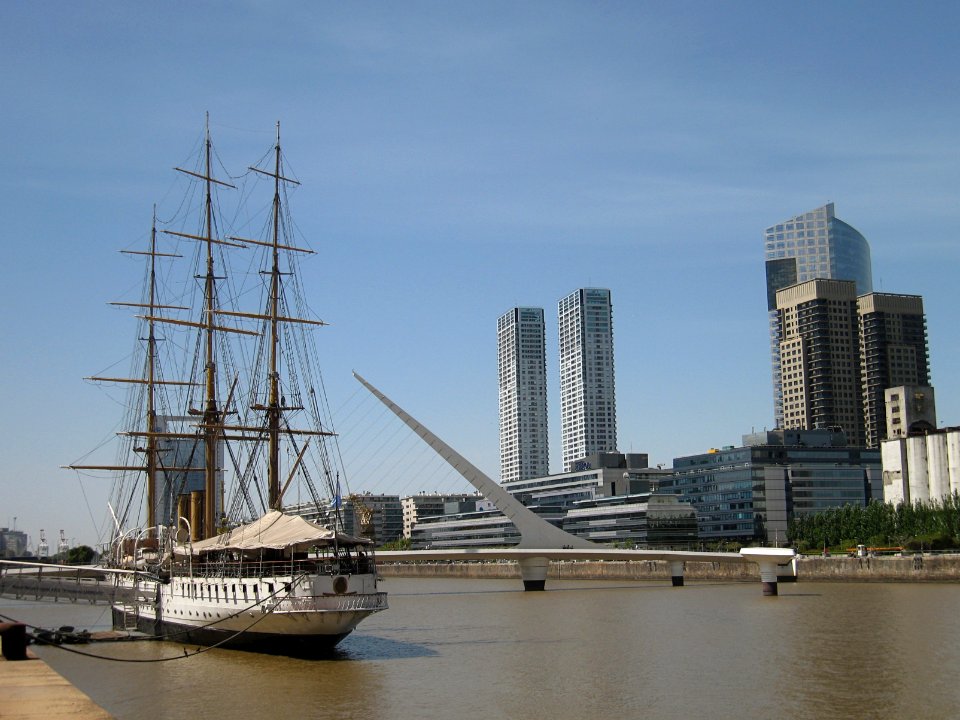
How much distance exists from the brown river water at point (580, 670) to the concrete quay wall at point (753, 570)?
23.1m

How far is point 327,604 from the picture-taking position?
37219mm

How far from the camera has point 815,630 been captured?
4566 cm

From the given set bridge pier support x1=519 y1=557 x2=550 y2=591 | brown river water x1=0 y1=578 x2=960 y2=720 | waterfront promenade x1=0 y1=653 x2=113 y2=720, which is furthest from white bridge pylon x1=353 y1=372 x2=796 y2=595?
waterfront promenade x1=0 y1=653 x2=113 y2=720

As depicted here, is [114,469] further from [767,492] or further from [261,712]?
[767,492]

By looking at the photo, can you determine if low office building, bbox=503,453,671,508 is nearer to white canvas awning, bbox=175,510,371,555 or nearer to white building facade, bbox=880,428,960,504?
white building facade, bbox=880,428,960,504

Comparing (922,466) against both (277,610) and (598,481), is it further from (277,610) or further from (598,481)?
(277,610)

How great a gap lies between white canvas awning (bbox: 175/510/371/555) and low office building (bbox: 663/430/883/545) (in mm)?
104649

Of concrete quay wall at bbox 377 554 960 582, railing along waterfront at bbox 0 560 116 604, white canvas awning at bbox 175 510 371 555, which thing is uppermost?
white canvas awning at bbox 175 510 371 555

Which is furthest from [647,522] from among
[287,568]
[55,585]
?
[287,568]

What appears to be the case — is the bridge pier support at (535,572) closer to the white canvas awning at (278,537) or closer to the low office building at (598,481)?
the white canvas awning at (278,537)

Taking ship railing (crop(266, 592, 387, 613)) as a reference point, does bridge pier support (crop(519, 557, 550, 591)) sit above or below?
below

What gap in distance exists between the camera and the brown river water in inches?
1104

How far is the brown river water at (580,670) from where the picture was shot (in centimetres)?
2803

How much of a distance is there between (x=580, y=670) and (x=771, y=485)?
112m
